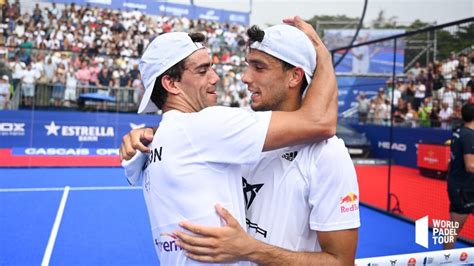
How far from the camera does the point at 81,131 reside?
12430mm

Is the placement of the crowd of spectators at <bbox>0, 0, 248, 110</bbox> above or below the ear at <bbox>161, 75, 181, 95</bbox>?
above

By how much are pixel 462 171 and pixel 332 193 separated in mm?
4519

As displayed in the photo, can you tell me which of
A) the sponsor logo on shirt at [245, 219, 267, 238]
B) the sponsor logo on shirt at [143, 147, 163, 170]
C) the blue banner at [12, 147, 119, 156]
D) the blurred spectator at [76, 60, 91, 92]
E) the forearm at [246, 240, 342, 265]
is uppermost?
the blurred spectator at [76, 60, 91, 92]

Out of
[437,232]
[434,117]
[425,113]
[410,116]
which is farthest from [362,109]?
[437,232]

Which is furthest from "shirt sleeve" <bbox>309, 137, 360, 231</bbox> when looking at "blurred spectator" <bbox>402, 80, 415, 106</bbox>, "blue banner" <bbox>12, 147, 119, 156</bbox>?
"blurred spectator" <bbox>402, 80, 415, 106</bbox>

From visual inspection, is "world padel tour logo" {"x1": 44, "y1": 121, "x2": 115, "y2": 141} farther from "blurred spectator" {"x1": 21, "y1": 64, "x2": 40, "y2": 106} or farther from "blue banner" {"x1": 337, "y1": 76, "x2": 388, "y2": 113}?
"blue banner" {"x1": 337, "y1": 76, "x2": 388, "y2": 113}

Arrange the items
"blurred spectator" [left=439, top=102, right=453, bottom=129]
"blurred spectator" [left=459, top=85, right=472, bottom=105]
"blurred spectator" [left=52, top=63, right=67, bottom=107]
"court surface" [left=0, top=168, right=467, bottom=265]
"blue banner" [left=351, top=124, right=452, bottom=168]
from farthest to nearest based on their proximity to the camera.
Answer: "blurred spectator" [left=52, top=63, right=67, bottom=107] → "blue banner" [left=351, top=124, right=452, bottom=168] → "blurred spectator" [left=439, top=102, right=453, bottom=129] → "blurred spectator" [left=459, top=85, right=472, bottom=105] → "court surface" [left=0, top=168, right=467, bottom=265]

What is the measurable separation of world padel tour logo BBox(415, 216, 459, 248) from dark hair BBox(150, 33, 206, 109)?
4969 millimetres

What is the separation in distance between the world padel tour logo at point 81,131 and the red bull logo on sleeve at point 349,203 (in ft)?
38.6

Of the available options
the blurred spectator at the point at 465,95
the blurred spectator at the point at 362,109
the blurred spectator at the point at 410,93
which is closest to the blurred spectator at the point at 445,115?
the blurred spectator at the point at 465,95

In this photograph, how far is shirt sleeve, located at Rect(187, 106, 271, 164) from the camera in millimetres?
1523

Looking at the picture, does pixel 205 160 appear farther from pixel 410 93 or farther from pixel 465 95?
pixel 410 93

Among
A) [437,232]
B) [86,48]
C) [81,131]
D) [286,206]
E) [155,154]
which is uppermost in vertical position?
[86,48]

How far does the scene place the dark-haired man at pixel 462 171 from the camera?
5.12 meters
